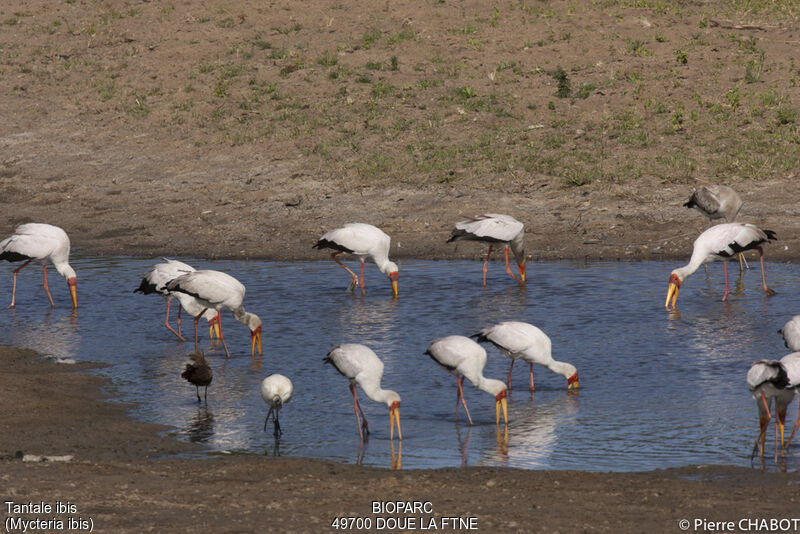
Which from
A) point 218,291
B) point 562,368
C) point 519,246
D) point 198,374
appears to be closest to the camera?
point 198,374

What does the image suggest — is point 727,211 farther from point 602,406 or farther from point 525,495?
point 525,495

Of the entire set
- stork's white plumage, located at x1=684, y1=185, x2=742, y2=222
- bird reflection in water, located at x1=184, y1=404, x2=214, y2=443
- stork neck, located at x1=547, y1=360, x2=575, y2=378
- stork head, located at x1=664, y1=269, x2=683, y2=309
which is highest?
stork's white plumage, located at x1=684, y1=185, x2=742, y2=222

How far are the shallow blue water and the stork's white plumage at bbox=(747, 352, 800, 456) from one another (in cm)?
34

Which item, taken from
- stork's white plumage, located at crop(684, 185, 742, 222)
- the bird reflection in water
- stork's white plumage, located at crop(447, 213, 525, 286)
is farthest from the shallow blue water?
stork's white plumage, located at crop(684, 185, 742, 222)

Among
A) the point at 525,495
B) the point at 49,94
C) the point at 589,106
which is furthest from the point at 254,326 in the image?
the point at 49,94

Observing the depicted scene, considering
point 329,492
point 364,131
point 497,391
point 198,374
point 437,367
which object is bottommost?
point 437,367

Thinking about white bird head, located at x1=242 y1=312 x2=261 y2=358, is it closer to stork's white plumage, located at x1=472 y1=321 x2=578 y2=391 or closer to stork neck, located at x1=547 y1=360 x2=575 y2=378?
stork's white plumage, located at x1=472 y1=321 x2=578 y2=391

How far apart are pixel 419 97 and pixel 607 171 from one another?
230 inches

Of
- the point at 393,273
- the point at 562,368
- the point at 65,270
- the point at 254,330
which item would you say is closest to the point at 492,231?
→ the point at 393,273

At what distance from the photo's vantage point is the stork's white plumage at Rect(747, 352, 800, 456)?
26.4 feet

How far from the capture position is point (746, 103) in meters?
22.8

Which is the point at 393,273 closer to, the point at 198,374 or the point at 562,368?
the point at 562,368

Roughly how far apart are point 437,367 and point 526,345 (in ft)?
4.49

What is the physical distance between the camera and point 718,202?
16.7 meters
